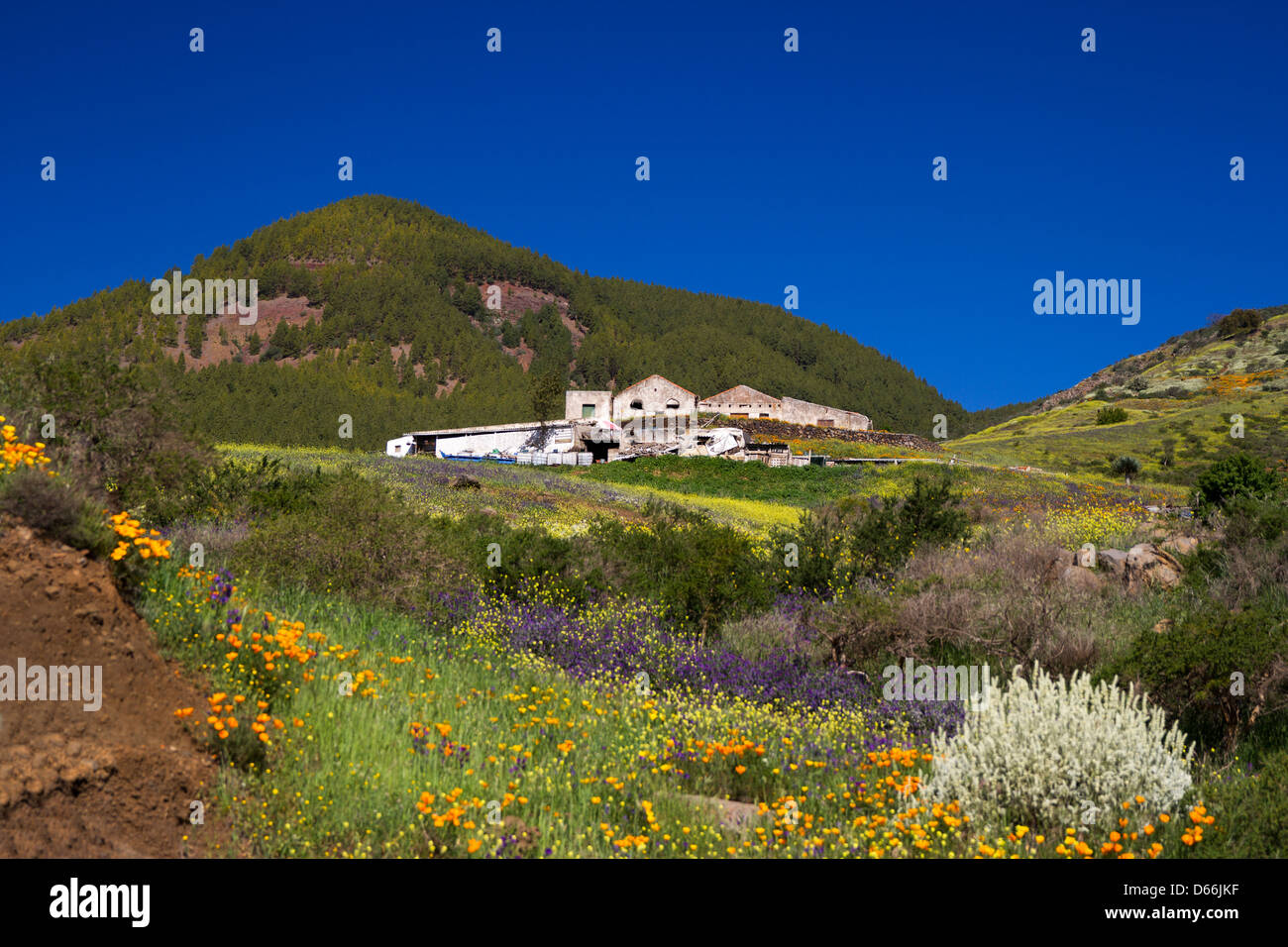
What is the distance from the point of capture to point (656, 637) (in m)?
10.2

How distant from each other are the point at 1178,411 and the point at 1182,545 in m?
69.7

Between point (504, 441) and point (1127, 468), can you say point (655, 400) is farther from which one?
point (1127, 468)

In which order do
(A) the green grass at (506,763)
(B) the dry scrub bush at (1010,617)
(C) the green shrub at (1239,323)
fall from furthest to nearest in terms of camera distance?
(C) the green shrub at (1239,323) < (B) the dry scrub bush at (1010,617) < (A) the green grass at (506,763)

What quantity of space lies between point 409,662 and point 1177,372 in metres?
109

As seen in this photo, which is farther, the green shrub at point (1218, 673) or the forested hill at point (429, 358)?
the forested hill at point (429, 358)

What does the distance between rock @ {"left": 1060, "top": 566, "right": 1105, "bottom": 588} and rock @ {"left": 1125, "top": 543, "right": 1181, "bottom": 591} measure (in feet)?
1.60

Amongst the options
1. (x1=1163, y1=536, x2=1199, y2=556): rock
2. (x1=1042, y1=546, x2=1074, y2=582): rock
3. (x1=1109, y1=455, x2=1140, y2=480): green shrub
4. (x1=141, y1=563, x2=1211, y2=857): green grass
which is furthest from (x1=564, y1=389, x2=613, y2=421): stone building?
(x1=141, y1=563, x2=1211, y2=857): green grass

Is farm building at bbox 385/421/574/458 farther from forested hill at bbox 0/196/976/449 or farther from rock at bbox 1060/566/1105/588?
forested hill at bbox 0/196/976/449

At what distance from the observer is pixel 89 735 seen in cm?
498

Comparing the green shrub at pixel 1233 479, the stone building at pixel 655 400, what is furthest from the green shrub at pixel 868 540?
the stone building at pixel 655 400

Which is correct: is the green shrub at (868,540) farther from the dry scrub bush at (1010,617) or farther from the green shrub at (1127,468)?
the green shrub at (1127,468)

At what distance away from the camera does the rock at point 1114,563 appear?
527 inches

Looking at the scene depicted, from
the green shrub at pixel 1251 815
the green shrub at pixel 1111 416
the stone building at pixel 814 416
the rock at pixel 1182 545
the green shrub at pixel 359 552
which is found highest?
the stone building at pixel 814 416

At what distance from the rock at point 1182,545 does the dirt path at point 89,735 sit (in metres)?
13.8
